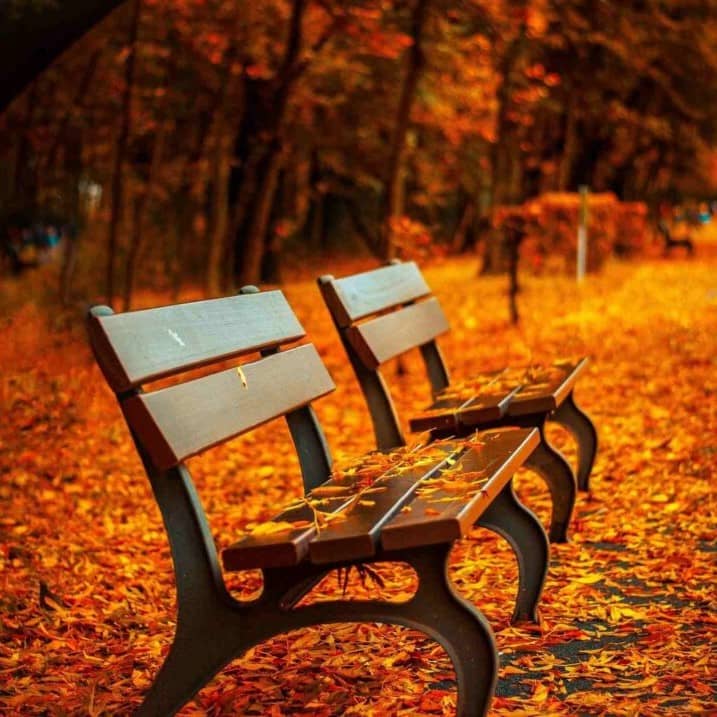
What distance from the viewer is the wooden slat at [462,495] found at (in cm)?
300

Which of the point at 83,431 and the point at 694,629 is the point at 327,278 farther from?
the point at 83,431

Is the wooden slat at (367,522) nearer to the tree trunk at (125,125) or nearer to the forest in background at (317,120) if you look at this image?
the forest in background at (317,120)

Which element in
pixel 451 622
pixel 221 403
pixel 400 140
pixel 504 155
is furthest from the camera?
pixel 504 155

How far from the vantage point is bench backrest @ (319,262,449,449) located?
15.9 feet

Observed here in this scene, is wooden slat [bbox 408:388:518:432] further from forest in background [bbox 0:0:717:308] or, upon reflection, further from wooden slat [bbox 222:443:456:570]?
forest in background [bbox 0:0:717:308]

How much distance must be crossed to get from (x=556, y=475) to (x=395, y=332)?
2.94ft

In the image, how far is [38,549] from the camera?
216 inches

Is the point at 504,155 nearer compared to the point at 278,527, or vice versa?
the point at 278,527

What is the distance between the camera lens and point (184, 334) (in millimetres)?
3553

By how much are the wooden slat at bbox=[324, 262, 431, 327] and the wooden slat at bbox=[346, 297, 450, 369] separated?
5cm

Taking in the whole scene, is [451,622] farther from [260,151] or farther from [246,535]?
[260,151]

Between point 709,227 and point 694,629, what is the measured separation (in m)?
47.6

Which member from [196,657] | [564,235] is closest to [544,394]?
[196,657]

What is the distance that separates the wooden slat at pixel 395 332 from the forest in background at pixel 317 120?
457cm
